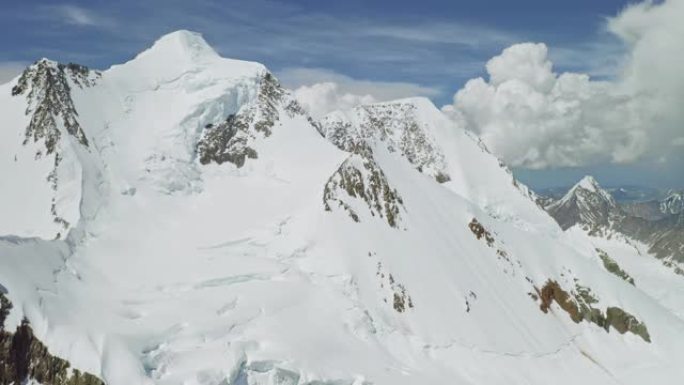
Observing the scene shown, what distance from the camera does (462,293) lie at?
88.6m

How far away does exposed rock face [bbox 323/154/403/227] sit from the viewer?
295 ft

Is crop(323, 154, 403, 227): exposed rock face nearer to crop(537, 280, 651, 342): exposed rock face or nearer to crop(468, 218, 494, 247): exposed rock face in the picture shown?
crop(468, 218, 494, 247): exposed rock face

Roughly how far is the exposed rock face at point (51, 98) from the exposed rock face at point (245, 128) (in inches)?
767

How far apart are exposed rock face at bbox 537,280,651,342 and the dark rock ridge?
5264cm

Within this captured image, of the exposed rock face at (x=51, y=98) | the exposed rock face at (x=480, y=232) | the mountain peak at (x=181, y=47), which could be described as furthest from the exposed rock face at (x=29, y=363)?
the mountain peak at (x=181, y=47)

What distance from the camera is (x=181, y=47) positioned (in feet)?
395

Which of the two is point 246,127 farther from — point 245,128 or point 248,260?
point 248,260

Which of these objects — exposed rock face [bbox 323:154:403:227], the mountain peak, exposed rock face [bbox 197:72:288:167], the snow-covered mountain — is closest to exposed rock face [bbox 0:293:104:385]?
the snow-covered mountain

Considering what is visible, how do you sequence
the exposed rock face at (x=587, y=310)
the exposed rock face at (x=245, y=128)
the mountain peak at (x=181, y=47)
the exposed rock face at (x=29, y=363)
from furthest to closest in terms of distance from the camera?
the mountain peak at (x=181, y=47) → the exposed rock face at (x=587, y=310) → the exposed rock face at (x=245, y=128) → the exposed rock face at (x=29, y=363)

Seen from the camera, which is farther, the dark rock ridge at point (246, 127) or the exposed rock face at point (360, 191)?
the dark rock ridge at point (246, 127)

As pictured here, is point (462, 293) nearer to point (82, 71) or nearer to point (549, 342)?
point (549, 342)

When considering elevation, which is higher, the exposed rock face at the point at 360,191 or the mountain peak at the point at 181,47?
the mountain peak at the point at 181,47

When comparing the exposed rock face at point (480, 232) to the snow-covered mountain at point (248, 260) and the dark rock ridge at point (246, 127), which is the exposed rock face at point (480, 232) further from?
the dark rock ridge at point (246, 127)

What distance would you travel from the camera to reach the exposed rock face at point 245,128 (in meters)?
103
